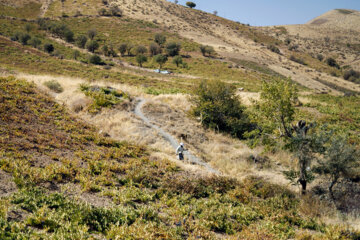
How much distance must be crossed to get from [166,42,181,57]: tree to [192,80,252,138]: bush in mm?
57401

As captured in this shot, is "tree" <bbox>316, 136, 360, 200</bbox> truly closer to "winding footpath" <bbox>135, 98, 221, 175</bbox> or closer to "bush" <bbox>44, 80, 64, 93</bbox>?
"winding footpath" <bbox>135, 98, 221, 175</bbox>

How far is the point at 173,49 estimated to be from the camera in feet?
253

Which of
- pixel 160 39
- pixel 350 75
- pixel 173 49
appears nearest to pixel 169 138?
pixel 173 49

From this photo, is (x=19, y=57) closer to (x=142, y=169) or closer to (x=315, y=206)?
(x=142, y=169)

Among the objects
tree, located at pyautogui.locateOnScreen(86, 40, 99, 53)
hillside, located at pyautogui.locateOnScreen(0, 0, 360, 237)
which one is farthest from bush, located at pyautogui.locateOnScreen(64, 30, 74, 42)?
hillside, located at pyautogui.locateOnScreen(0, 0, 360, 237)

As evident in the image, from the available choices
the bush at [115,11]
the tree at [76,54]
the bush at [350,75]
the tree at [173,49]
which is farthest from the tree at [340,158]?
the bush at [115,11]

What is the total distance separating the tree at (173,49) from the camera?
7638 centimetres

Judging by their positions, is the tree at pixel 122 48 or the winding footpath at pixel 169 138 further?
the tree at pixel 122 48

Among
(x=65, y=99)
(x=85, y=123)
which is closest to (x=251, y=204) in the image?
(x=85, y=123)

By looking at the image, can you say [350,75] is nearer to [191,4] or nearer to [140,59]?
[140,59]

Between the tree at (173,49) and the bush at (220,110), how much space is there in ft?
188

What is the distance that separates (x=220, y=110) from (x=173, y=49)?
61199mm

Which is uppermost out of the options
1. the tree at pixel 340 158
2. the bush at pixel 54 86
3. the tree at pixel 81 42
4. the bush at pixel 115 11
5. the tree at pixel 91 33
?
the bush at pixel 115 11

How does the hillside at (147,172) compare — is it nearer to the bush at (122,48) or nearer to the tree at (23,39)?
the tree at (23,39)
